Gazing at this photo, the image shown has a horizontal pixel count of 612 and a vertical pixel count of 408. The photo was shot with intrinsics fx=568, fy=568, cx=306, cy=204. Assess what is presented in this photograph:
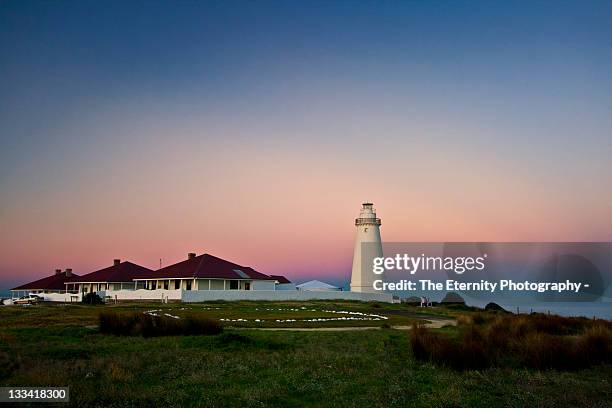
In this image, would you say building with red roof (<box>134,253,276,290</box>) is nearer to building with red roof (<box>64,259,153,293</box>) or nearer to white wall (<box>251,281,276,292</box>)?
white wall (<box>251,281,276,292</box>)

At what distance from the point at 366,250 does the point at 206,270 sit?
13760 mm

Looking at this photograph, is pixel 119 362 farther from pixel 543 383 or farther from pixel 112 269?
pixel 112 269

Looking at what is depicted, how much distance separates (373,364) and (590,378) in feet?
13.4

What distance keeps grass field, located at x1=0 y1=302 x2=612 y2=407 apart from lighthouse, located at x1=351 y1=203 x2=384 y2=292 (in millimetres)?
34195

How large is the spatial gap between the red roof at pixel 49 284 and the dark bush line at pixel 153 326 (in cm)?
4371

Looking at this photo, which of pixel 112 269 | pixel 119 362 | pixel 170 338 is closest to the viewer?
pixel 119 362

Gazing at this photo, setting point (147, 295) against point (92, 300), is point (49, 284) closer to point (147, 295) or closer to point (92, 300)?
point (147, 295)

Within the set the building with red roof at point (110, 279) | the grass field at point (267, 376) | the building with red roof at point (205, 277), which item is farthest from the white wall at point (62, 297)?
the grass field at point (267, 376)

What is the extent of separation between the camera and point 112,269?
53656mm

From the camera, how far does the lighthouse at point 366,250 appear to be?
1932 inches

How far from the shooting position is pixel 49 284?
57.6 metres

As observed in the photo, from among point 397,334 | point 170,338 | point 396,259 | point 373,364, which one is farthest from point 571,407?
point 396,259

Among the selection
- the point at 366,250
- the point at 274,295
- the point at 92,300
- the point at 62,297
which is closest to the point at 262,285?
the point at 274,295

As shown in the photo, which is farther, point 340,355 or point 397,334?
point 397,334
